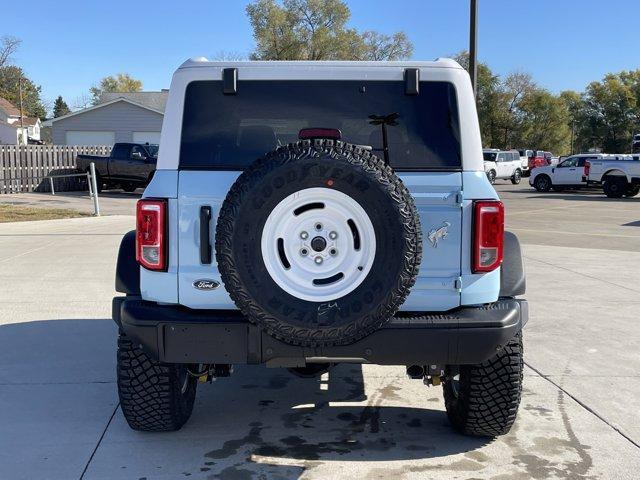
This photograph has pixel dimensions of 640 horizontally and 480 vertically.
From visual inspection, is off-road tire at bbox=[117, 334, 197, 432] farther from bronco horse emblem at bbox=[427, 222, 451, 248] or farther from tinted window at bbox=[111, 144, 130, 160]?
tinted window at bbox=[111, 144, 130, 160]

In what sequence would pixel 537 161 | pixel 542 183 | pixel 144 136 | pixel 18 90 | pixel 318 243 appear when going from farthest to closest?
pixel 18 90, pixel 537 161, pixel 144 136, pixel 542 183, pixel 318 243

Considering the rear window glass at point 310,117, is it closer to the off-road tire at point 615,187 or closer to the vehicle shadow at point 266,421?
the vehicle shadow at point 266,421

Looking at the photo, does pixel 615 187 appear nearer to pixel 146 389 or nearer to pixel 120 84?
pixel 146 389

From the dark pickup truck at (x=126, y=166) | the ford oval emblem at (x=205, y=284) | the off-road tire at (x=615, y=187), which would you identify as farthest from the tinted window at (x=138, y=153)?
the ford oval emblem at (x=205, y=284)

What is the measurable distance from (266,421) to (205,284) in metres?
1.29

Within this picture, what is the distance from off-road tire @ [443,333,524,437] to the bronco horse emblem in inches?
30.1

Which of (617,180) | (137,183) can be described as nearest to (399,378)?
(137,183)

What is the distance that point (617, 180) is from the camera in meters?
27.8

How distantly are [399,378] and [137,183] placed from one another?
21616 mm

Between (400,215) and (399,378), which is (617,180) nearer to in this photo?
(399,378)

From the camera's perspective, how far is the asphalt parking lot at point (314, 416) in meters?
3.81

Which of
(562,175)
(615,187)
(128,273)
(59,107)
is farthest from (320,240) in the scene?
(59,107)

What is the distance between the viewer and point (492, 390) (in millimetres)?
3961

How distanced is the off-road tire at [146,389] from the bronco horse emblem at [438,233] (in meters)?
1.58
